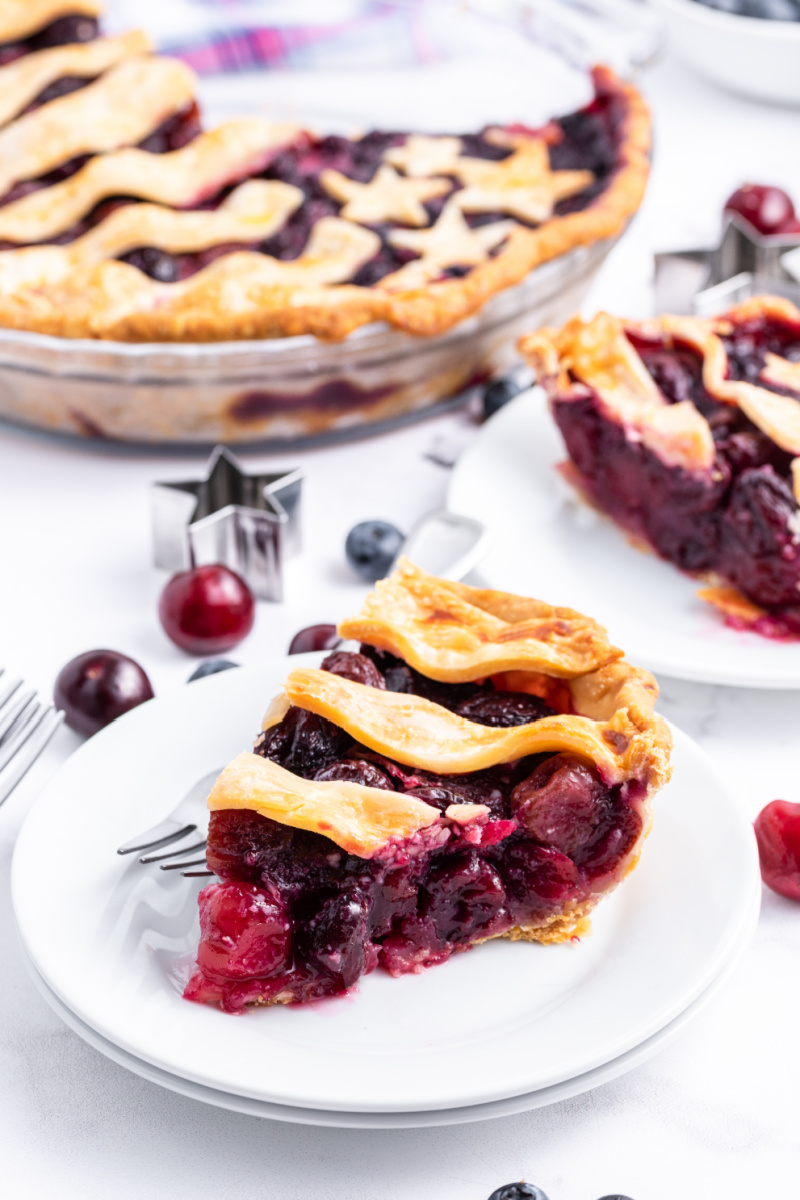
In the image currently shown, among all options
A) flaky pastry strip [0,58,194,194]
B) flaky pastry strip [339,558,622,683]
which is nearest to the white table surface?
flaky pastry strip [339,558,622,683]

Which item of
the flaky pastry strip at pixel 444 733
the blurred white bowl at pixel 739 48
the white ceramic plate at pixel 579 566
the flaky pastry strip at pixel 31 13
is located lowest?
the blurred white bowl at pixel 739 48

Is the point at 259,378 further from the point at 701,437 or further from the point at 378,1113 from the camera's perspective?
the point at 378,1113

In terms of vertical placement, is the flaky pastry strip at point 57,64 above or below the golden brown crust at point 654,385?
above

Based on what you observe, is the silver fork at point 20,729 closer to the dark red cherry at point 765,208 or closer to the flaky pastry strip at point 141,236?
the flaky pastry strip at point 141,236

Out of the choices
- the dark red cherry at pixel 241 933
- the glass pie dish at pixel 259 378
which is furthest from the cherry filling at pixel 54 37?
the dark red cherry at pixel 241 933

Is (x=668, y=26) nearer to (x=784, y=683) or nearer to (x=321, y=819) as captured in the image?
(x=784, y=683)

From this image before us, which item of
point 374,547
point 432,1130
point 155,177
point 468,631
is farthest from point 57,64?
point 432,1130
